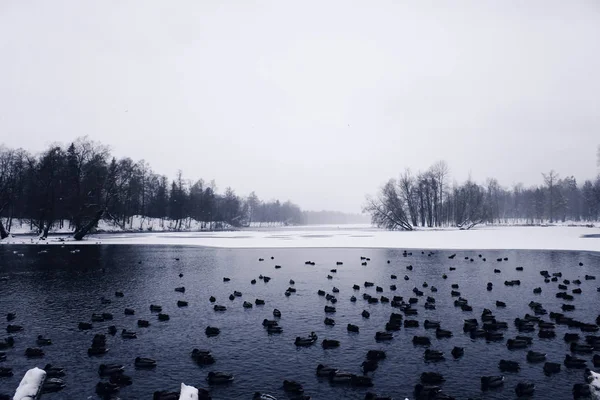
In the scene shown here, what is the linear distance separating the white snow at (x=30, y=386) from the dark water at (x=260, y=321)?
3.23 feet

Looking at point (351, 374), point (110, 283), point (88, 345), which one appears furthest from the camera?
point (110, 283)

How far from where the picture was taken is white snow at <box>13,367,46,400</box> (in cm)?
1015

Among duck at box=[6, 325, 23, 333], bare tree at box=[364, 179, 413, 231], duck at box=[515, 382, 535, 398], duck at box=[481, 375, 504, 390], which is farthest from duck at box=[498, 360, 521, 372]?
bare tree at box=[364, 179, 413, 231]

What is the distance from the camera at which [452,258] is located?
44438 mm

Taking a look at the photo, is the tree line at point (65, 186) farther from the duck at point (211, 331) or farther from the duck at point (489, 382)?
the duck at point (489, 382)

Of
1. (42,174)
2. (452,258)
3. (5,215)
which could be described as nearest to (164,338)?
(452,258)

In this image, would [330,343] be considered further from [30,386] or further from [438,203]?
[438,203]

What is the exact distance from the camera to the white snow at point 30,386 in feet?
33.3

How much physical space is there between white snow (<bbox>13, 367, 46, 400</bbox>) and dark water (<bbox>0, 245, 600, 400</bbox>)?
3.23 ft

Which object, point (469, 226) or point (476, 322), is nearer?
point (476, 322)

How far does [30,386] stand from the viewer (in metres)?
10.5

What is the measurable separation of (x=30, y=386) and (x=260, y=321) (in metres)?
10.5

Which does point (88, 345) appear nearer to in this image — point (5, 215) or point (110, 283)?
point (110, 283)

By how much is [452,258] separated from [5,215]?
11312 centimetres
